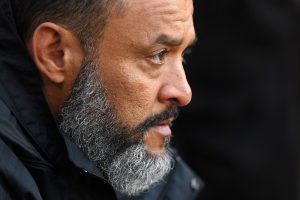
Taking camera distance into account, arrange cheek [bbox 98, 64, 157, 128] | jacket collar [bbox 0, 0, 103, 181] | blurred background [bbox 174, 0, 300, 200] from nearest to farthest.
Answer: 1. jacket collar [bbox 0, 0, 103, 181]
2. cheek [bbox 98, 64, 157, 128]
3. blurred background [bbox 174, 0, 300, 200]

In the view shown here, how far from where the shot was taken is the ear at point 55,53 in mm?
3502

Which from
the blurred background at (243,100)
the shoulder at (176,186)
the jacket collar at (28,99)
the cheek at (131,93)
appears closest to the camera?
the jacket collar at (28,99)

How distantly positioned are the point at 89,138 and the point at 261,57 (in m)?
2.35

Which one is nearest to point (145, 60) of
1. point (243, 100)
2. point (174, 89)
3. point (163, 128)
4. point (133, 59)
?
point (133, 59)

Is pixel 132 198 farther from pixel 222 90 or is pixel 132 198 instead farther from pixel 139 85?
pixel 222 90

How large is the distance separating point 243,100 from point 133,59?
231 centimetres

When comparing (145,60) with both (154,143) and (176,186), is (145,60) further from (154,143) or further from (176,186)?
(176,186)

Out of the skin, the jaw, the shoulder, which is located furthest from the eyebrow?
the shoulder

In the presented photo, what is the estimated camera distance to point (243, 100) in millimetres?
5730

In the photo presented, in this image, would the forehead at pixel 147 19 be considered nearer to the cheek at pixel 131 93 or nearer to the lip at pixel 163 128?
the cheek at pixel 131 93

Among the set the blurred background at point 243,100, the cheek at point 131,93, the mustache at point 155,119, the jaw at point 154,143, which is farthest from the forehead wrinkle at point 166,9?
the blurred background at point 243,100

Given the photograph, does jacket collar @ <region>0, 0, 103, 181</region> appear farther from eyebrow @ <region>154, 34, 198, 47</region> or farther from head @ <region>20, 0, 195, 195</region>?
eyebrow @ <region>154, 34, 198, 47</region>

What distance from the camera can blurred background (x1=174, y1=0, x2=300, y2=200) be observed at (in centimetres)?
566

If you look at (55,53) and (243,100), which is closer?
(55,53)
